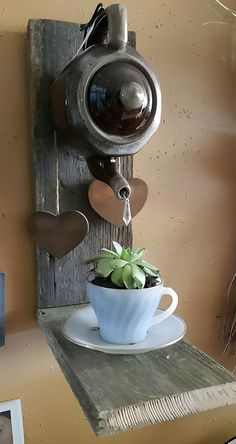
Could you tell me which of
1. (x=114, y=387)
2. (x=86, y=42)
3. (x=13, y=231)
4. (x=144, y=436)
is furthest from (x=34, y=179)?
(x=144, y=436)

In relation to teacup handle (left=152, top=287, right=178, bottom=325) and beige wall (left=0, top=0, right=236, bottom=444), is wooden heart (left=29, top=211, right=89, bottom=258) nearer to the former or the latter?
beige wall (left=0, top=0, right=236, bottom=444)

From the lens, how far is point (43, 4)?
669mm

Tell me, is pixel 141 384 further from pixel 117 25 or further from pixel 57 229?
→ pixel 117 25

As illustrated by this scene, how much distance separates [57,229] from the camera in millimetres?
669

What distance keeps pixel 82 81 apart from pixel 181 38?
0.28 metres

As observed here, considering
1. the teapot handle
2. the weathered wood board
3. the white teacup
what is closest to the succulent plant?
the white teacup

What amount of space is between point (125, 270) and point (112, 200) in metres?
0.18

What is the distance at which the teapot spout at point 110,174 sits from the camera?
581 mm

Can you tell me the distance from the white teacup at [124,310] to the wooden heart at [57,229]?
13 centimetres

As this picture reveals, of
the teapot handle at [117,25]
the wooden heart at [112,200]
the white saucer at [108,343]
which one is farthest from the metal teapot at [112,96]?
the white saucer at [108,343]

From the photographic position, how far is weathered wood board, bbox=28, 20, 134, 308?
0.65 meters

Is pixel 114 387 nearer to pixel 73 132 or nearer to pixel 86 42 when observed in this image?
pixel 73 132

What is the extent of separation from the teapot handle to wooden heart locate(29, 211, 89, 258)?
0.76 feet

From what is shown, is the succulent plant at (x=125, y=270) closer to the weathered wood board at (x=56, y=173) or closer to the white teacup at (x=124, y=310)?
the white teacup at (x=124, y=310)
